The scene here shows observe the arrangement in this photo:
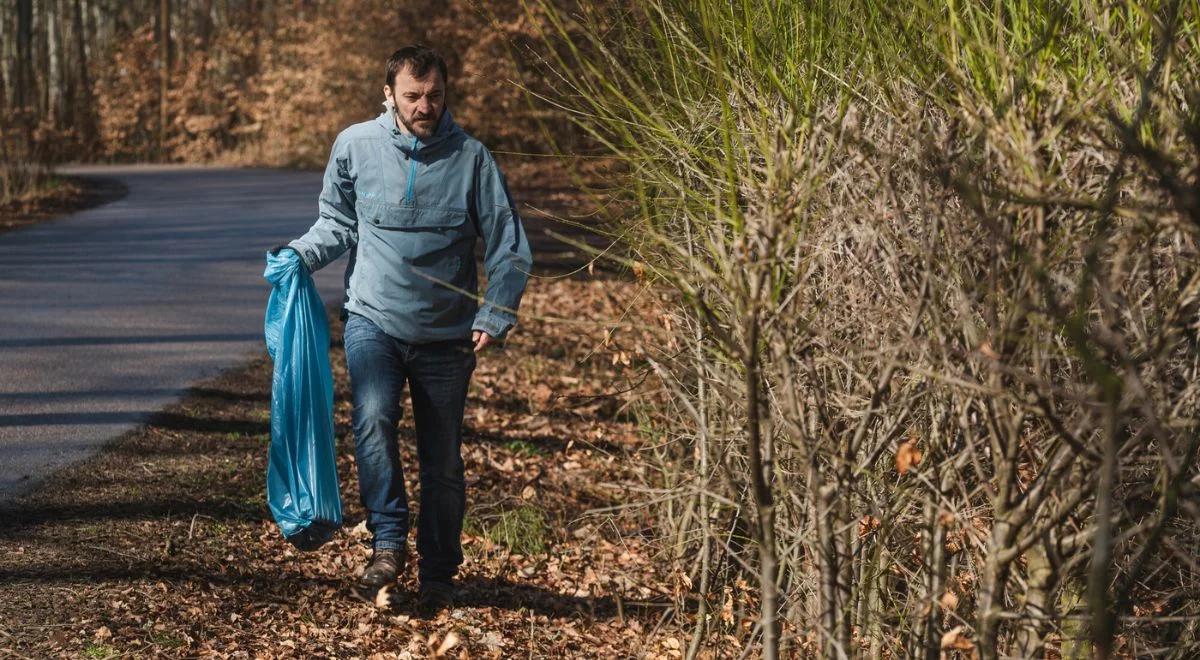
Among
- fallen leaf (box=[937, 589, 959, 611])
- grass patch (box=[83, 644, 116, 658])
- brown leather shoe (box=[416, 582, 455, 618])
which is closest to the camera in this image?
fallen leaf (box=[937, 589, 959, 611])

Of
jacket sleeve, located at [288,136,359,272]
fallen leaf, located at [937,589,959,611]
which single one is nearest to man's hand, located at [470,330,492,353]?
jacket sleeve, located at [288,136,359,272]

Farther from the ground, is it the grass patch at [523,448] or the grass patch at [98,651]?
the grass patch at [523,448]

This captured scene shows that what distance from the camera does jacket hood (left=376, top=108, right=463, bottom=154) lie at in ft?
14.7

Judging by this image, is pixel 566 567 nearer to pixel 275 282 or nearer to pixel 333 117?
pixel 275 282

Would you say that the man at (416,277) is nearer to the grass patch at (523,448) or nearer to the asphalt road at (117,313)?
the asphalt road at (117,313)

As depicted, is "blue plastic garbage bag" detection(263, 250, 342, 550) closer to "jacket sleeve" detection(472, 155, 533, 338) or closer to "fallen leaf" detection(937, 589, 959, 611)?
"jacket sleeve" detection(472, 155, 533, 338)

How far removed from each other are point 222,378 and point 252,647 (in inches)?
151

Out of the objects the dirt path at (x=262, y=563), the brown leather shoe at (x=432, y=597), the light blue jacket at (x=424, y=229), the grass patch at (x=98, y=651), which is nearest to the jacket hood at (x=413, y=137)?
the light blue jacket at (x=424, y=229)

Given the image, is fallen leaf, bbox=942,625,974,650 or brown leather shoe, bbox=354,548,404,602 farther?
brown leather shoe, bbox=354,548,404,602

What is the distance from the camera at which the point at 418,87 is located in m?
4.36

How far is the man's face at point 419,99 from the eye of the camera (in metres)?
4.36

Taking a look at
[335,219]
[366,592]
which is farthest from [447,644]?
[335,219]

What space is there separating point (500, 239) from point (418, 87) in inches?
24.5

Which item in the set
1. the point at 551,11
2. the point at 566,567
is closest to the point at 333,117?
the point at 566,567
